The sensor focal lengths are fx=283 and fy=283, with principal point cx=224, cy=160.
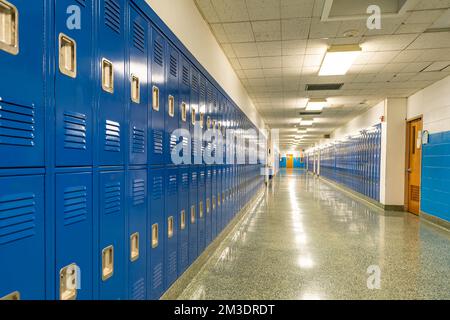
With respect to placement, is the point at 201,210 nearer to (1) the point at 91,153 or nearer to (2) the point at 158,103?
(2) the point at 158,103

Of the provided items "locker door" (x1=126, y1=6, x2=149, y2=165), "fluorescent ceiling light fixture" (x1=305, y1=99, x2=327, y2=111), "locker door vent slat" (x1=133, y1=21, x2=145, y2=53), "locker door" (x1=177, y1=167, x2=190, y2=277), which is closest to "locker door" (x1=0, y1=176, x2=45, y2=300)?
"locker door" (x1=126, y1=6, x2=149, y2=165)

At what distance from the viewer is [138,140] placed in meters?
1.82

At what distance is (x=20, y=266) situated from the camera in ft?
3.14

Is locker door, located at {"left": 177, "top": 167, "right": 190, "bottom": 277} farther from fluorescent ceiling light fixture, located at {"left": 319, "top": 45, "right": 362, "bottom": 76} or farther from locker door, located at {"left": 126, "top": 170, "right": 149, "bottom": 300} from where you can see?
fluorescent ceiling light fixture, located at {"left": 319, "top": 45, "right": 362, "bottom": 76}

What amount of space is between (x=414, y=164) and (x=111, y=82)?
7.45 m

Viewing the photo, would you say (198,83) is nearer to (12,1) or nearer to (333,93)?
(12,1)

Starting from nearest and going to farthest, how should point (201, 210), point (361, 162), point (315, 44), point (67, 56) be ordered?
point (67, 56)
point (201, 210)
point (315, 44)
point (361, 162)

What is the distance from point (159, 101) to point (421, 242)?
4493mm

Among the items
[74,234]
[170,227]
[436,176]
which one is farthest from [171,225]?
[436,176]

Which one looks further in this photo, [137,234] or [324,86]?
[324,86]

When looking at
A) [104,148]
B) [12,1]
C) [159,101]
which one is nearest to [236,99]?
[159,101]

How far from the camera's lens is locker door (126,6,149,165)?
1719mm

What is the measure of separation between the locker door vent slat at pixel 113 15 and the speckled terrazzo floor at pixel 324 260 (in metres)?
2.15

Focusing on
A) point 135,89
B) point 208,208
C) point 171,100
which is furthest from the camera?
point 208,208
